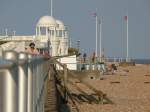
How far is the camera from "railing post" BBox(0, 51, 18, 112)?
144cm

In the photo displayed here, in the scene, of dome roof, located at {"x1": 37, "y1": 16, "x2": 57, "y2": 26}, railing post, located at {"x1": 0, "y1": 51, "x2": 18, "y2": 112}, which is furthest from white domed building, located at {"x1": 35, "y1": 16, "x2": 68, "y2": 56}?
railing post, located at {"x1": 0, "y1": 51, "x2": 18, "y2": 112}

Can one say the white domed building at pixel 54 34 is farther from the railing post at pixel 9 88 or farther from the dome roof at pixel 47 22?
the railing post at pixel 9 88

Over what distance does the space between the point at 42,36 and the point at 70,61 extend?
15.9 meters

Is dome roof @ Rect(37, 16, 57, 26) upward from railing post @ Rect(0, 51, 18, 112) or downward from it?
upward

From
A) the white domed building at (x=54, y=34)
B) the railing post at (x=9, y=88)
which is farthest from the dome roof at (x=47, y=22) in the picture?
the railing post at (x=9, y=88)

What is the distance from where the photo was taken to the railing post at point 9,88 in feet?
4.72

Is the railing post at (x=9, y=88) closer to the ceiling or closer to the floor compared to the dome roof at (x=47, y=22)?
closer to the floor

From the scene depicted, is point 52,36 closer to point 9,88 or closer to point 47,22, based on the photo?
point 47,22

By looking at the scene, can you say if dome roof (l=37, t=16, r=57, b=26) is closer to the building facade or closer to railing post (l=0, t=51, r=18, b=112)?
the building facade

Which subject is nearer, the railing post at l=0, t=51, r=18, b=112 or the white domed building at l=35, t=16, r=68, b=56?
the railing post at l=0, t=51, r=18, b=112

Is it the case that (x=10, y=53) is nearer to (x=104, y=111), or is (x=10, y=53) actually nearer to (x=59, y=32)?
(x=104, y=111)

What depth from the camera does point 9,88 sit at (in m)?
1.47

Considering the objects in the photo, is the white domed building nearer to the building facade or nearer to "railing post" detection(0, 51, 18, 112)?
the building facade

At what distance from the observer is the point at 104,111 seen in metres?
19.5
